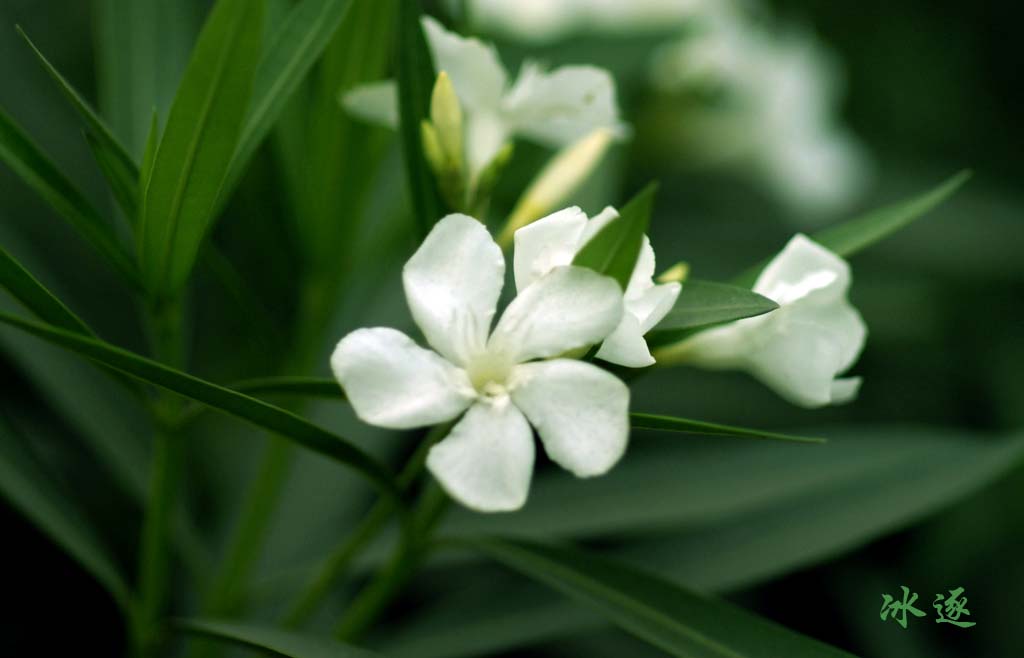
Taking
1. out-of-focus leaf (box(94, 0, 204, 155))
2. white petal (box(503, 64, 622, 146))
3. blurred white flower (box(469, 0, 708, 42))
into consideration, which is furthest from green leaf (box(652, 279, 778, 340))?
blurred white flower (box(469, 0, 708, 42))

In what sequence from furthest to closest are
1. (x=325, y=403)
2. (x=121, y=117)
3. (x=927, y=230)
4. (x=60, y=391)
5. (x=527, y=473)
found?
(x=927, y=230)
(x=325, y=403)
(x=60, y=391)
(x=121, y=117)
(x=527, y=473)

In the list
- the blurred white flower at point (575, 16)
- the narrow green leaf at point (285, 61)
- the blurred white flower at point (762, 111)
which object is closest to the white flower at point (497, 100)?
the narrow green leaf at point (285, 61)

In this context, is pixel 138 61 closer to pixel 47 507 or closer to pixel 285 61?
pixel 285 61

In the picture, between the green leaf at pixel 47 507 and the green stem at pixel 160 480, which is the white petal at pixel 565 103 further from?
the green leaf at pixel 47 507

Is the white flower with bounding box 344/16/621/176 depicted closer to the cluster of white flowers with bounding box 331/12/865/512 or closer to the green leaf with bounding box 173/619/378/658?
the cluster of white flowers with bounding box 331/12/865/512

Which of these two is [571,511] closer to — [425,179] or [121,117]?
[425,179]

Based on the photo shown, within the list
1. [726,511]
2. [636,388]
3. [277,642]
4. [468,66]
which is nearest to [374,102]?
[468,66]

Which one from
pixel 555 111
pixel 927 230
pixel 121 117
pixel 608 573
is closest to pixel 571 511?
pixel 608 573
